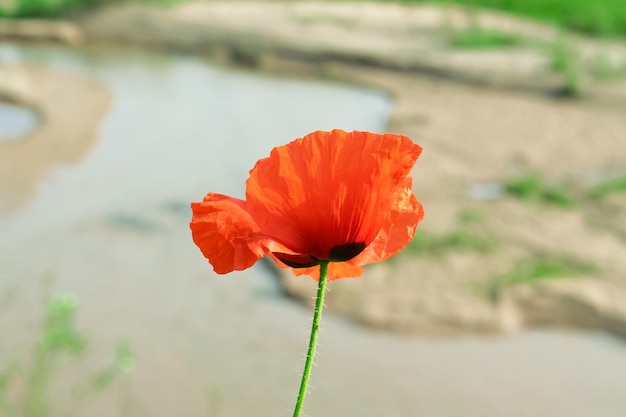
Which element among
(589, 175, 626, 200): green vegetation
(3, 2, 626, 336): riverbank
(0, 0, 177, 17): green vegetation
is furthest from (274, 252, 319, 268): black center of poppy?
(0, 0, 177, 17): green vegetation

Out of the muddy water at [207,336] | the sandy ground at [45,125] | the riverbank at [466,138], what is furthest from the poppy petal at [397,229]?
the sandy ground at [45,125]

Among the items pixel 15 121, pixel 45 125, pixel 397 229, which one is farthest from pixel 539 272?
pixel 15 121

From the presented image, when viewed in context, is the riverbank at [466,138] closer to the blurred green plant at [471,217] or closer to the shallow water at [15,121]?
the blurred green plant at [471,217]

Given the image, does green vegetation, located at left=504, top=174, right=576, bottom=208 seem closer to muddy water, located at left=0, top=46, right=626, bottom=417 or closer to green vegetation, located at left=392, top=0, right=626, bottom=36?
muddy water, located at left=0, top=46, right=626, bottom=417

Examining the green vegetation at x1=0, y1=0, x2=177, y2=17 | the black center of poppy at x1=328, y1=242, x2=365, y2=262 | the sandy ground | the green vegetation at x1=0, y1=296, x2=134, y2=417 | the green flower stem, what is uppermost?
the black center of poppy at x1=328, y1=242, x2=365, y2=262

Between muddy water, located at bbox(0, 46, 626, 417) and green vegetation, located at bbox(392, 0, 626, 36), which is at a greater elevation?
green vegetation, located at bbox(392, 0, 626, 36)

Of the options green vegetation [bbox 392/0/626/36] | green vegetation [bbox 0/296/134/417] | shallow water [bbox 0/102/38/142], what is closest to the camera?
green vegetation [bbox 0/296/134/417]

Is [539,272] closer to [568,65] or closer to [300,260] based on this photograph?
[300,260]
